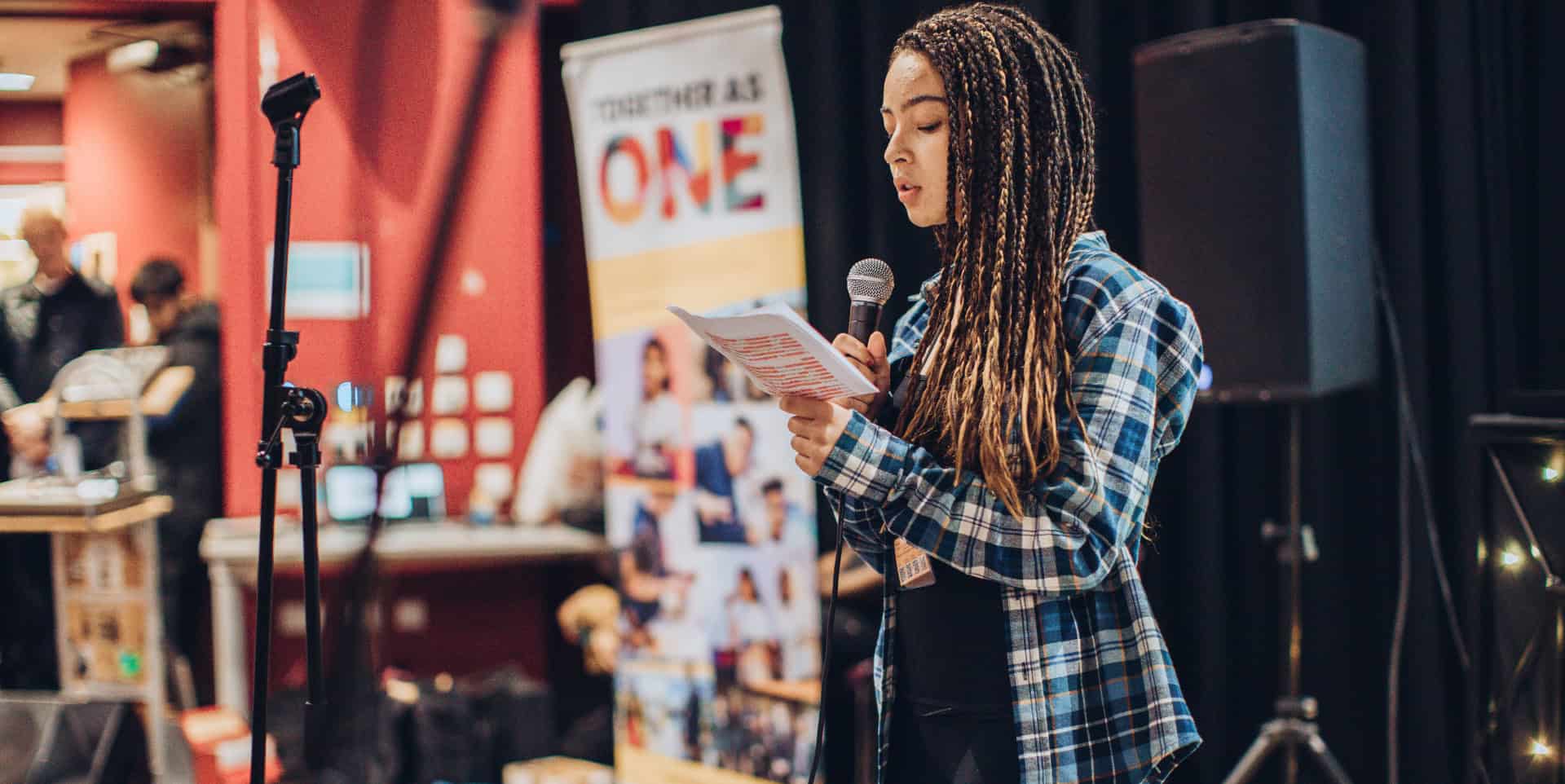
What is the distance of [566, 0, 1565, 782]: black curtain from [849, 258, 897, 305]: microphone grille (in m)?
1.77

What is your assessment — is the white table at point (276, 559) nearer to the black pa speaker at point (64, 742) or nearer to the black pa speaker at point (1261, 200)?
the black pa speaker at point (64, 742)

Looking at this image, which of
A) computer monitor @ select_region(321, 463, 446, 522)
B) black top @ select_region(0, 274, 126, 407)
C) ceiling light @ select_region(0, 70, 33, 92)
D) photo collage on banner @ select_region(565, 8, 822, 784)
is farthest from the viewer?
ceiling light @ select_region(0, 70, 33, 92)

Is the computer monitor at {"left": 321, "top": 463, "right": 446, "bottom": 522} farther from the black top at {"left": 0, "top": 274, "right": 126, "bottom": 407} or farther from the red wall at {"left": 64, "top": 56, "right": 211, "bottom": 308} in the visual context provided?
the red wall at {"left": 64, "top": 56, "right": 211, "bottom": 308}

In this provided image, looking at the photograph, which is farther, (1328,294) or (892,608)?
(1328,294)

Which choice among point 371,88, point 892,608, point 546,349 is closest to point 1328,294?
point 892,608

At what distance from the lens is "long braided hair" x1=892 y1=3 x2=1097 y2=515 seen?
1.17 metres

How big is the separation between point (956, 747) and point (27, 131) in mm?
5701

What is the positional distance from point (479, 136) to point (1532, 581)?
1952 millimetres

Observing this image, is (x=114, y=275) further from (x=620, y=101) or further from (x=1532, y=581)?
(x=1532, y=581)

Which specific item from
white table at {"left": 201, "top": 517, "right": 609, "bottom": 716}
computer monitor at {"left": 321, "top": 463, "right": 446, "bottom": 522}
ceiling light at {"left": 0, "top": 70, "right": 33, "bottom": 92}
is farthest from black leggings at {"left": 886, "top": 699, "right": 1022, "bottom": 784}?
ceiling light at {"left": 0, "top": 70, "right": 33, "bottom": 92}

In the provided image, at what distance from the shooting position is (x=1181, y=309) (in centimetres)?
123

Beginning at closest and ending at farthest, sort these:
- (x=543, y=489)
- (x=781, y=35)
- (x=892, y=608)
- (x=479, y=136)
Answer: (x=479, y=136) < (x=892, y=608) < (x=781, y=35) < (x=543, y=489)

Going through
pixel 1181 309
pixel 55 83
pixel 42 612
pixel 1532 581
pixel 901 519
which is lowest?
pixel 42 612

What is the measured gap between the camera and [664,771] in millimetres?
3227
